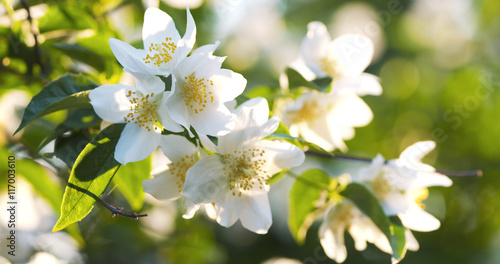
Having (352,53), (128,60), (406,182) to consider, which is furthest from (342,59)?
(128,60)

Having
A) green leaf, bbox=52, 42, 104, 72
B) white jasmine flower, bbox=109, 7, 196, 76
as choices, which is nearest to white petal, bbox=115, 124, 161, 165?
white jasmine flower, bbox=109, 7, 196, 76

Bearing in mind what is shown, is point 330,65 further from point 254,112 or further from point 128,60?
point 128,60

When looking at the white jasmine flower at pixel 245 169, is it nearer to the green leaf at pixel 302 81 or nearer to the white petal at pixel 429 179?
the green leaf at pixel 302 81

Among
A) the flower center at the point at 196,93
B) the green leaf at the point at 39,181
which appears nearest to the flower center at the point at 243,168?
the flower center at the point at 196,93

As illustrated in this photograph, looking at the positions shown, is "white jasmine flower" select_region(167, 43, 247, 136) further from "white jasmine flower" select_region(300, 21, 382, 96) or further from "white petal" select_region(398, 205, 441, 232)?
"white petal" select_region(398, 205, 441, 232)

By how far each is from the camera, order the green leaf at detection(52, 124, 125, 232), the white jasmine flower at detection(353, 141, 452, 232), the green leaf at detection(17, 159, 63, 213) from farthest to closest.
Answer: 1. the green leaf at detection(17, 159, 63, 213)
2. the white jasmine flower at detection(353, 141, 452, 232)
3. the green leaf at detection(52, 124, 125, 232)

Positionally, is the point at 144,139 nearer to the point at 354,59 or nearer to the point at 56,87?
the point at 56,87

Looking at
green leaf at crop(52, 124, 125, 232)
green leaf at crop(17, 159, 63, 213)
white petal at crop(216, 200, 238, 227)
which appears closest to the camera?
green leaf at crop(52, 124, 125, 232)
